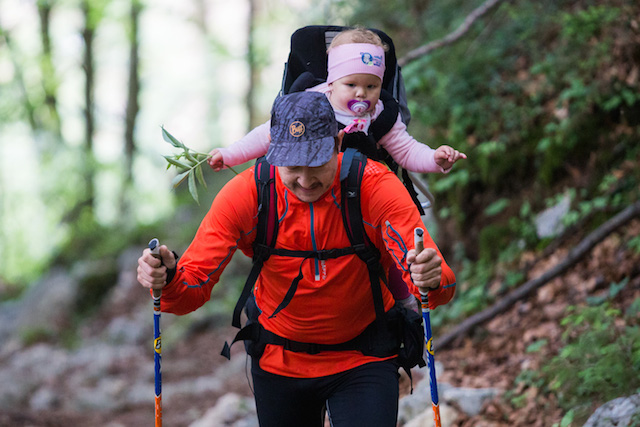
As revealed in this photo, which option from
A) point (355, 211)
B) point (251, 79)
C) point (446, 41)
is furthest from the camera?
point (251, 79)

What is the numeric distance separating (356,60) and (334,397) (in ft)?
5.83

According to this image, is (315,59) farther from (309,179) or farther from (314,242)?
A: (314,242)

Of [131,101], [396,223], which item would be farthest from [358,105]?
[131,101]

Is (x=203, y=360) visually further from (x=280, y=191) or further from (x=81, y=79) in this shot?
(x=81, y=79)

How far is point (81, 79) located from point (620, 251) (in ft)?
69.0

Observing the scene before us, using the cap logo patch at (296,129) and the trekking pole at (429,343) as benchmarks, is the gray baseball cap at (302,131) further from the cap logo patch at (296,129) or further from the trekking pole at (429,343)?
the trekking pole at (429,343)

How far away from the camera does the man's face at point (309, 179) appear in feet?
9.24

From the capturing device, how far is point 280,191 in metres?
3.00

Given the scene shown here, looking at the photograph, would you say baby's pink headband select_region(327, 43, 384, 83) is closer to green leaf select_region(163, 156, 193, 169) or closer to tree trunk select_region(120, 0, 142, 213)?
green leaf select_region(163, 156, 193, 169)

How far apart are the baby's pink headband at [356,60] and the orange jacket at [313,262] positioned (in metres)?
0.55

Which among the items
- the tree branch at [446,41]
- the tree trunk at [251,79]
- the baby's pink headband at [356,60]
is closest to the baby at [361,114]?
the baby's pink headband at [356,60]

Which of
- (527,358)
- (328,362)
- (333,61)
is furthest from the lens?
(527,358)

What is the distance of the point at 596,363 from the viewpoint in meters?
4.70

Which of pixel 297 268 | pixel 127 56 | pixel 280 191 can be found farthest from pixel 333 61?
pixel 127 56
